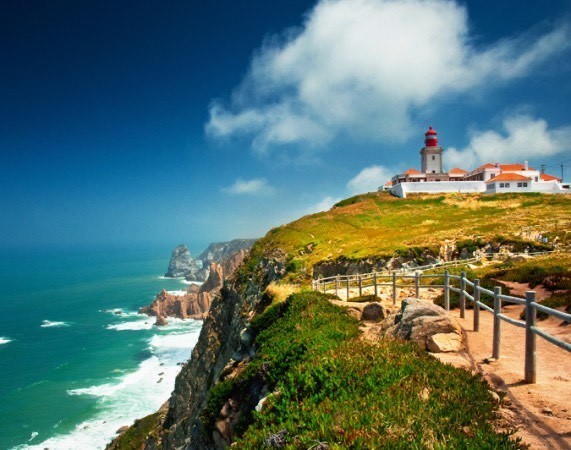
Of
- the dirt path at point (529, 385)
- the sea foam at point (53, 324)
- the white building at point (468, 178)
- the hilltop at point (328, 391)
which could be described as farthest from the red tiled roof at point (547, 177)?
the sea foam at point (53, 324)

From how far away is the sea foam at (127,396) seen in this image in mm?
47531

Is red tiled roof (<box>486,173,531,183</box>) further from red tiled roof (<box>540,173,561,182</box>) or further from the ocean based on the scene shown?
the ocean

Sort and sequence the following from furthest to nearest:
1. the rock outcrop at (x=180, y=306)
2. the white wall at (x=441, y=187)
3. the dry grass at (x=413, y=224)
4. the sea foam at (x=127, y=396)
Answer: the rock outcrop at (x=180, y=306)
the white wall at (x=441, y=187)
the sea foam at (x=127, y=396)
the dry grass at (x=413, y=224)

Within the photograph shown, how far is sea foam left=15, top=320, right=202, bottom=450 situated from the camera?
156ft

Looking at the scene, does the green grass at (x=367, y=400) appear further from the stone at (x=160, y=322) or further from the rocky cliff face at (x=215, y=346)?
the stone at (x=160, y=322)

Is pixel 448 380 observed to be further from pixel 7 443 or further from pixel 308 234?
pixel 7 443

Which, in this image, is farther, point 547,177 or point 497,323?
point 547,177

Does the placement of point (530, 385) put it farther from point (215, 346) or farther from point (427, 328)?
point (215, 346)

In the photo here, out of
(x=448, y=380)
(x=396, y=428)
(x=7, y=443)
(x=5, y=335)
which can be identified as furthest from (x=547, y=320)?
(x=5, y=335)

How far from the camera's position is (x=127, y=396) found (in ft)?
200

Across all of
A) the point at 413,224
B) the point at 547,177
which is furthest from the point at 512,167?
the point at 413,224

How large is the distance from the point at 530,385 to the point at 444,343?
2521 millimetres

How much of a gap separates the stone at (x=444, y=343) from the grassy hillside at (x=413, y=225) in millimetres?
29066

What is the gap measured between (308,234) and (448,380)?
167 ft
